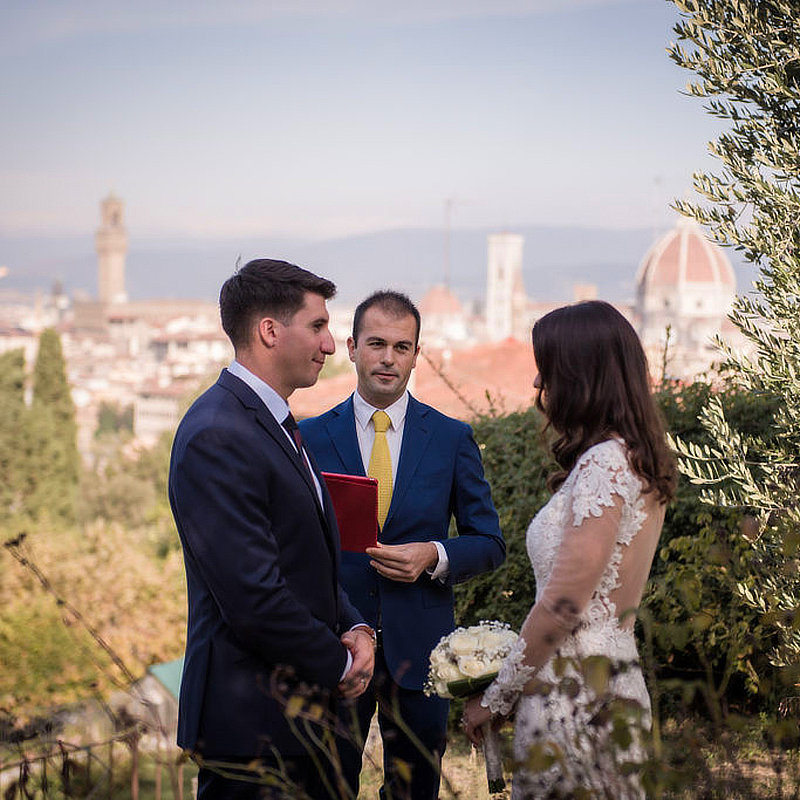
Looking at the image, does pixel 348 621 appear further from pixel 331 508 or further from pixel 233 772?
pixel 233 772

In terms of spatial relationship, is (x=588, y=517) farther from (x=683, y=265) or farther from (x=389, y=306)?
(x=683, y=265)

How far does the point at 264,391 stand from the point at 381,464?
82cm

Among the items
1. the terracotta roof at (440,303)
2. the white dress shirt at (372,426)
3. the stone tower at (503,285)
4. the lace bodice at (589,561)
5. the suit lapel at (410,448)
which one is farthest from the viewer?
the stone tower at (503,285)

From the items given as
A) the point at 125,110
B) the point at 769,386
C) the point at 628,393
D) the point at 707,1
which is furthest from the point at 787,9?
the point at 125,110

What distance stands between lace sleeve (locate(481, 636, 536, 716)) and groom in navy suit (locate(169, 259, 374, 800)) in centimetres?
36

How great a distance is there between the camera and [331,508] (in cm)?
252

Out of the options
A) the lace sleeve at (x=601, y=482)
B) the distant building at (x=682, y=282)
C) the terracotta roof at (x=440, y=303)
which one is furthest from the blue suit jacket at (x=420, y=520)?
the terracotta roof at (x=440, y=303)

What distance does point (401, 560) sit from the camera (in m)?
2.87

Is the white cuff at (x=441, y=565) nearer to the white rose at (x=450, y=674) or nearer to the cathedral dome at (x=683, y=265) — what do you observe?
the white rose at (x=450, y=674)

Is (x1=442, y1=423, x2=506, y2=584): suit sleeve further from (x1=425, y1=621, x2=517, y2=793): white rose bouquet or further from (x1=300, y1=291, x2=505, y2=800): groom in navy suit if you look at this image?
(x1=425, y1=621, x2=517, y2=793): white rose bouquet

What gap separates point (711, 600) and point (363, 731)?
215cm

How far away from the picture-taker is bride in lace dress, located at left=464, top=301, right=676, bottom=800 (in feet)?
6.86

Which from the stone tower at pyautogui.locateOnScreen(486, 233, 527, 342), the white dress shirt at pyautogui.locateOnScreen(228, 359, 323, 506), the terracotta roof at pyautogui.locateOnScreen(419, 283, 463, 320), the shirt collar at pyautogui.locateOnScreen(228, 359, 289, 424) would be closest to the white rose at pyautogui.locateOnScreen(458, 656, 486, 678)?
the white dress shirt at pyautogui.locateOnScreen(228, 359, 323, 506)

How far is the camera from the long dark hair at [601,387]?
7.07 feet
